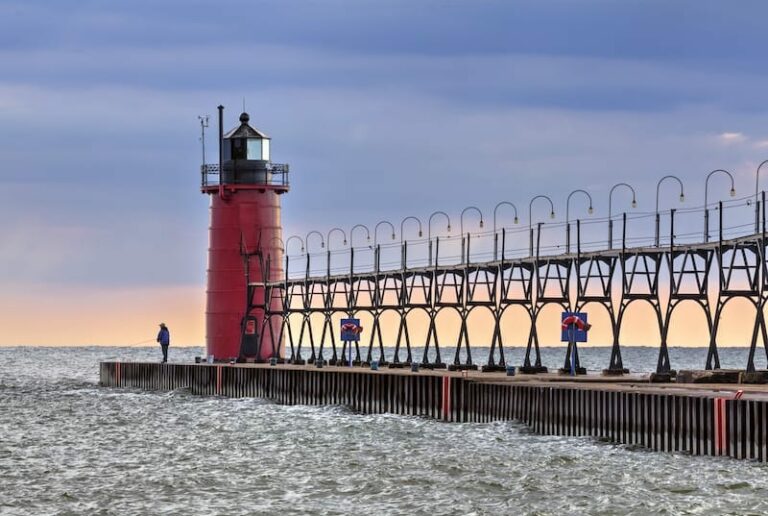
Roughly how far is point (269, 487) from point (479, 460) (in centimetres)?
714

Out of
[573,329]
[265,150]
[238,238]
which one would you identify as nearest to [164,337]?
[238,238]

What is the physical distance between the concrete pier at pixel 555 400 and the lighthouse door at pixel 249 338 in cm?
853

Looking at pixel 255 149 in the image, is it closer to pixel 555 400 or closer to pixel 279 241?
pixel 279 241

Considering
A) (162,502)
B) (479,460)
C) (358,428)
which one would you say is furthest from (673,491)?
(358,428)

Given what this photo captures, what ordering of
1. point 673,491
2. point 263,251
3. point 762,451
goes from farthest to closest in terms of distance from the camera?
point 263,251, point 762,451, point 673,491

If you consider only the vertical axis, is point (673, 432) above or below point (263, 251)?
below

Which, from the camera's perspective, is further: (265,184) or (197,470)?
(265,184)

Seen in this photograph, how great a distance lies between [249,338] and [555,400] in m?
42.4

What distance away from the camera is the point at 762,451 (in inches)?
1647

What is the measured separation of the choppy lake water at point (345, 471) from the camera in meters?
38.8

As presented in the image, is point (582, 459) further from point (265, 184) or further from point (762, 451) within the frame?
point (265, 184)

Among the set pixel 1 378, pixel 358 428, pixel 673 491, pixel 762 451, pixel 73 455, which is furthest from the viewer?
pixel 1 378

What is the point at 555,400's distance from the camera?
52344 millimetres

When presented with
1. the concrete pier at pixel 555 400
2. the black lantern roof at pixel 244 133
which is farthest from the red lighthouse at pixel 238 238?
the concrete pier at pixel 555 400
